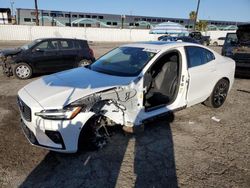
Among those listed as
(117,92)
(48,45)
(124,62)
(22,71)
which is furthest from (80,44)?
(117,92)

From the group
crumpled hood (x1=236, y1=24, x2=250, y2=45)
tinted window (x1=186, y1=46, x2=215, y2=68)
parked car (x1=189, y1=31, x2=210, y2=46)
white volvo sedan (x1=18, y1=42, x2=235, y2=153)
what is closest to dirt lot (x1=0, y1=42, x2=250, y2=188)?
white volvo sedan (x1=18, y1=42, x2=235, y2=153)

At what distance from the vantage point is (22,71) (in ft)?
30.2

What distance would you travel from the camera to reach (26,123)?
3.67m

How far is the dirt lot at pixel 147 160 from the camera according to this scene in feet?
10.8

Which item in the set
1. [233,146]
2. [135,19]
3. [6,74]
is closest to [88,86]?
[233,146]

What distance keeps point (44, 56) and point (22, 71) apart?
3.22 feet

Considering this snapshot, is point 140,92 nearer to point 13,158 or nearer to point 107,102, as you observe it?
point 107,102

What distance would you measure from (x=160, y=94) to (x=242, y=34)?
693 cm

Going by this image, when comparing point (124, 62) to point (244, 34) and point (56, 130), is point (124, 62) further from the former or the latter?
point (244, 34)

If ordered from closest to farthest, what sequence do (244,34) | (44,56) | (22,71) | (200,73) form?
1. (200,73)
2. (22,71)
3. (44,56)
4. (244,34)

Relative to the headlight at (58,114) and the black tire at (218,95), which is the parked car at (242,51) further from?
the headlight at (58,114)

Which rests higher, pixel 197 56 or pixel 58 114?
pixel 197 56

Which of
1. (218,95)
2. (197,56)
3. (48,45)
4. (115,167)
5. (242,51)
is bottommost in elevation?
(115,167)

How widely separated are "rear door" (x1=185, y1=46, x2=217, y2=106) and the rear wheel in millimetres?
6440
